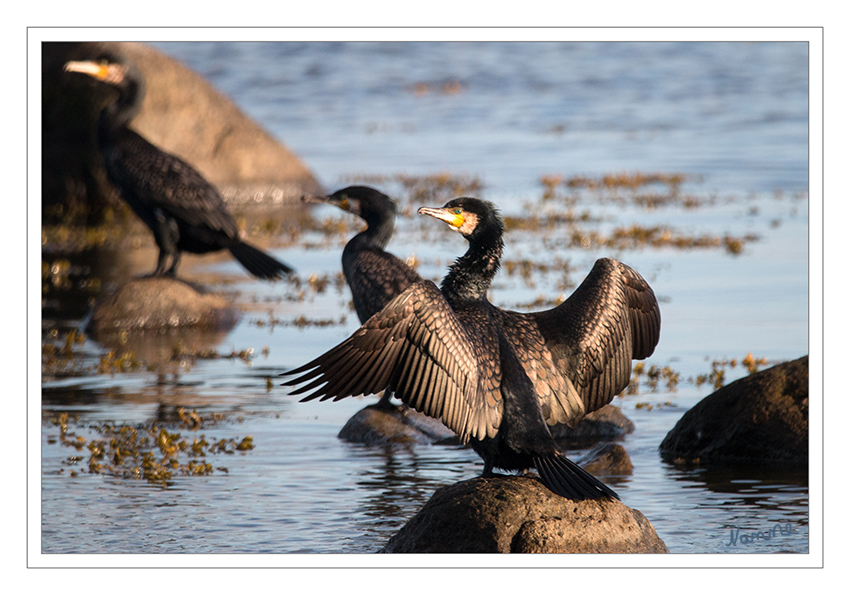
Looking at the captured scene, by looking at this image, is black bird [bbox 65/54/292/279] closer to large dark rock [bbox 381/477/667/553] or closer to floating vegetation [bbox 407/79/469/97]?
large dark rock [bbox 381/477/667/553]

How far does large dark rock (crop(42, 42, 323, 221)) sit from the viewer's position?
65.6 feet

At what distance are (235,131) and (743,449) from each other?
14908mm

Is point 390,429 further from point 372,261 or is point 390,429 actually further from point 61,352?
point 61,352

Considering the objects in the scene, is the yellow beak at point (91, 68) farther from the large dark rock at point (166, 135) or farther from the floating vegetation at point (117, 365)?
the large dark rock at point (166, 135)

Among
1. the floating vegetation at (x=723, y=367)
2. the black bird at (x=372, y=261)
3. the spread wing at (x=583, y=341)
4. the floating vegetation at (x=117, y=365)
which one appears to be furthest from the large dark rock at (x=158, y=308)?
the spread wing at (x=583, y=341)

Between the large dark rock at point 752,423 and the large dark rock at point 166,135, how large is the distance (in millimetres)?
13658

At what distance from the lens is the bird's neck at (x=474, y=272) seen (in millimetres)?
6469

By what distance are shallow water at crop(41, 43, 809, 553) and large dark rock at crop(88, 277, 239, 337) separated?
14.7 inches

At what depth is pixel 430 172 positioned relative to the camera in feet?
77.2

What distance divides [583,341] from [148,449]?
365cm

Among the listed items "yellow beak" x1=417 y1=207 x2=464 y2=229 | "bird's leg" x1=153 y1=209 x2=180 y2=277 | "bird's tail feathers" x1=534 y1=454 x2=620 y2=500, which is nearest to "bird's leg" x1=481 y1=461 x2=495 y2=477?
"bird's tail feathers" x1=534 y1=454 x2=620 y2=500

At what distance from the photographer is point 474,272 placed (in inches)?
256

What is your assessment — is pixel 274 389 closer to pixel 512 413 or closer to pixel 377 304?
pixel 377 304
